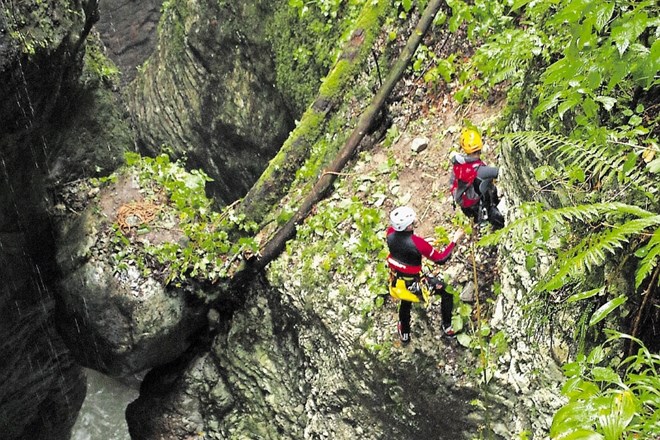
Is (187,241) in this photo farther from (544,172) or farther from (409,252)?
(544,172)

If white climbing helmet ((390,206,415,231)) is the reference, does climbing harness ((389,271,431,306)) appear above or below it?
below

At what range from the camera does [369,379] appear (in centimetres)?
580

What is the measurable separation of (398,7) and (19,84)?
433 centimetres

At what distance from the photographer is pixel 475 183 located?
482 cm

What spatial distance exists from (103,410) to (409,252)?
37.1ft

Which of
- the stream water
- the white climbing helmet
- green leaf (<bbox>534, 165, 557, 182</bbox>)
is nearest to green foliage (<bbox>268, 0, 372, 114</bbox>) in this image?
the white climbing helmet

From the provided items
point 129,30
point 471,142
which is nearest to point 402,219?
point 471,142

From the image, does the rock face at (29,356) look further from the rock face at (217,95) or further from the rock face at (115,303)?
the rock face at (217,95)

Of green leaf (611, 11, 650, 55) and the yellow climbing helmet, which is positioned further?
the yellow climbing helmet

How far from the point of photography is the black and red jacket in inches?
185

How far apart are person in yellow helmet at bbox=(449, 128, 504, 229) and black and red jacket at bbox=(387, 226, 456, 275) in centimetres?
43

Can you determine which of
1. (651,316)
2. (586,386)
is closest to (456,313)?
(651,316)

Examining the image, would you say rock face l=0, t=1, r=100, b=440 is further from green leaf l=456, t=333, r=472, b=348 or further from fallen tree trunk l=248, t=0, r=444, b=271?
green leaf l=456, t=333, r=472, b=348

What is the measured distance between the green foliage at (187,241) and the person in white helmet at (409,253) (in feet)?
8.73
